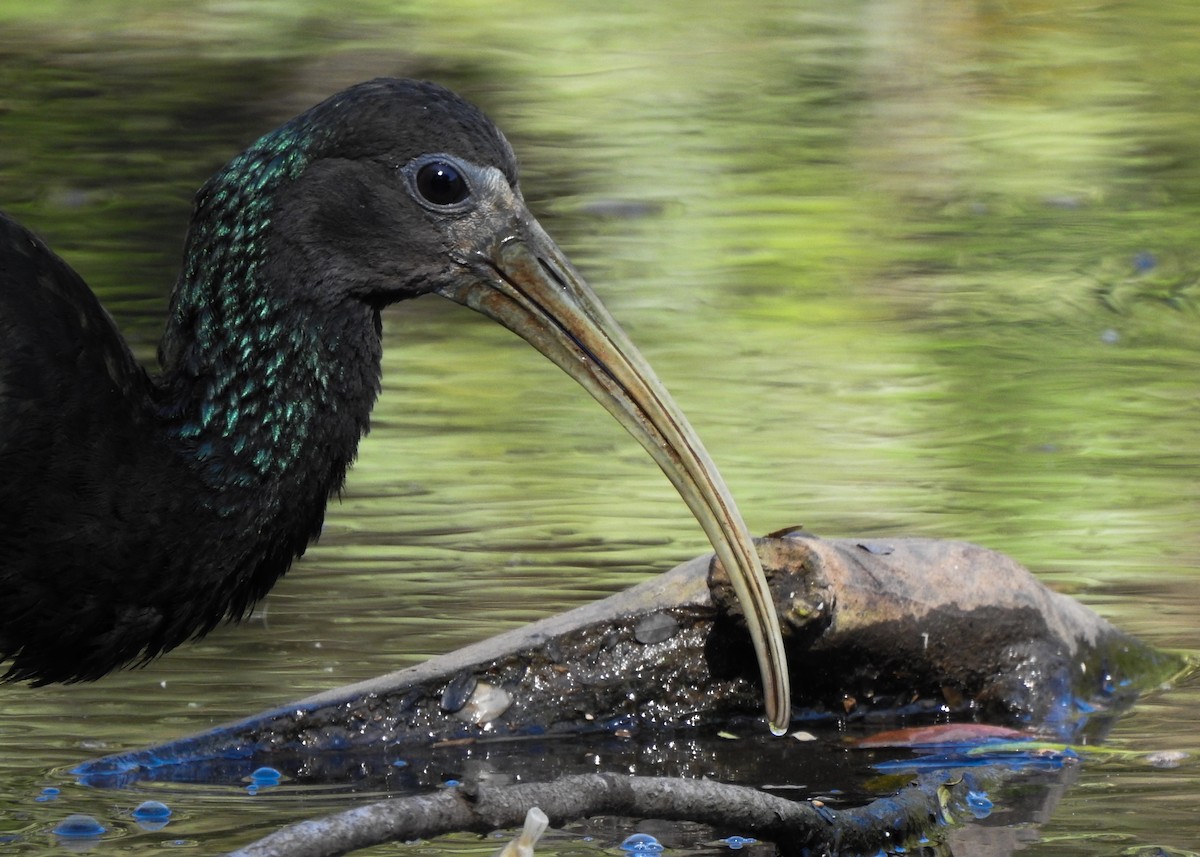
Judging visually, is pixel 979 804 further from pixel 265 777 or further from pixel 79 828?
pixel 79 828

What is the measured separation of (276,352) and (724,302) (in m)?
5.77

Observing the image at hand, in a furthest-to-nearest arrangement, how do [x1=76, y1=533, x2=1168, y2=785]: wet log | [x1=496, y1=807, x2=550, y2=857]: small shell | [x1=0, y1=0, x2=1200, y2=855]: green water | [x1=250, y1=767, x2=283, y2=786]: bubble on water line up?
[x1=0, y1=0, x2=1200, y2=855]: green water < [x1=76, y1=533, x2=1168, y2=785]: wet log < [x1=250, y1=767, x2=283, y2=786]: bubble on water < [x1=496, y1=807, x2=550, y2=857]: small shell

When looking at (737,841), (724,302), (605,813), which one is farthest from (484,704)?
(724,302)

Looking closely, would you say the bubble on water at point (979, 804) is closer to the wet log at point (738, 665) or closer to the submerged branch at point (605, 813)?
the submerged branch at point (605, 813)

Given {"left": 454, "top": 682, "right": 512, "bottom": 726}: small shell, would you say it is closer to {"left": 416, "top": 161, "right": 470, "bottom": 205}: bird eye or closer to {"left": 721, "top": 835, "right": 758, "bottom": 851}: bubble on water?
{"left": 721, "top": 835, "right": 758, "bottom": 851}: bubble on water

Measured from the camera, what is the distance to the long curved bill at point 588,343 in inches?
175

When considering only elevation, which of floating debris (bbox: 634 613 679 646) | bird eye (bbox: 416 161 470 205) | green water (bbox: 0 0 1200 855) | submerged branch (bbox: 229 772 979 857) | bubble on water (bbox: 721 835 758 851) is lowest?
green water (bbox: 0 0 1200 855)

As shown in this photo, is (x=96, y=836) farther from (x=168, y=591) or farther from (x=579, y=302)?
(x=579, y=302)

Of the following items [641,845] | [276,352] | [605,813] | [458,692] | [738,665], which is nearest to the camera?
[605,813]

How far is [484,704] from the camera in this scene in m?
5.21

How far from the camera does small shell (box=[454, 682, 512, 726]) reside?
5.19m

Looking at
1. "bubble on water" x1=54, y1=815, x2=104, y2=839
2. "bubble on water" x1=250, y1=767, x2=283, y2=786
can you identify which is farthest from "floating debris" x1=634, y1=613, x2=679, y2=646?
"bubble on water" x1=54, y1=815, x2=104, y2=839

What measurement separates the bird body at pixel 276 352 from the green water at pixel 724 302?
19.0 inches

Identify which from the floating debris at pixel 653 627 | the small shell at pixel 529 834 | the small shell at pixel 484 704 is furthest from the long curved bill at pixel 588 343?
the small shell at pixel 529 834
